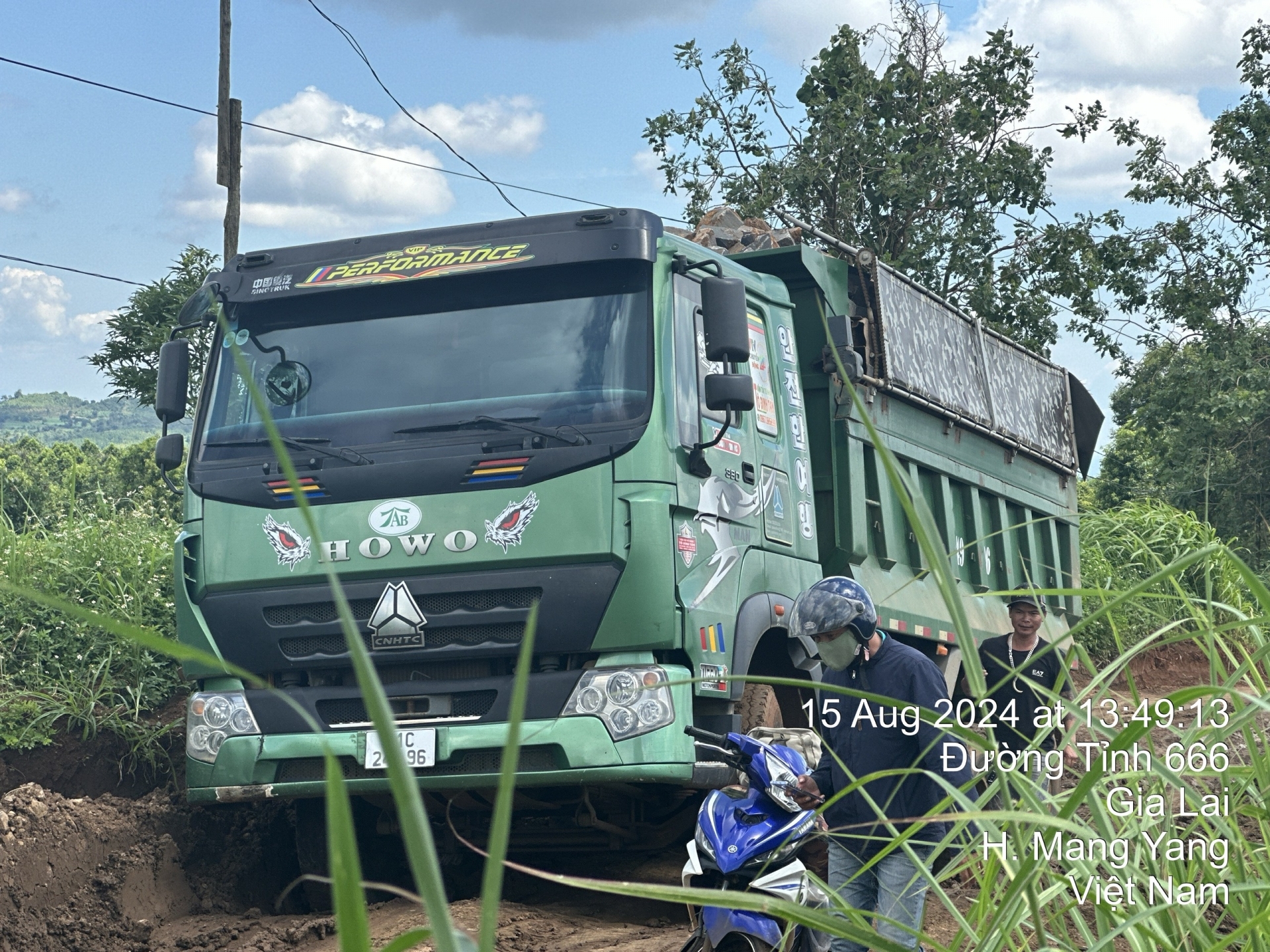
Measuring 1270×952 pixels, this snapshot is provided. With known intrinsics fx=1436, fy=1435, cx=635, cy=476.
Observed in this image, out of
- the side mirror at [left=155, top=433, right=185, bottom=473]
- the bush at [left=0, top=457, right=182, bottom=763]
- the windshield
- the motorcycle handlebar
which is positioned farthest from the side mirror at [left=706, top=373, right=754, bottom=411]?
the bush at [left=0, top=457, right=182, bottom=763]

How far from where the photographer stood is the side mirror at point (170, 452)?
6.76 metres

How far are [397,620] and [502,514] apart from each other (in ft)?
2.09

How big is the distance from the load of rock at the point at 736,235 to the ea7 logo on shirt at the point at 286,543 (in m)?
2.82

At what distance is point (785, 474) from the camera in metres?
6.93

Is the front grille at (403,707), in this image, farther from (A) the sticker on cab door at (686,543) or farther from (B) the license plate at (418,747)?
(A) the sticker on cab door at (686,543)

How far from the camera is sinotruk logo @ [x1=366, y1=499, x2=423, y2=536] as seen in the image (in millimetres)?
6059

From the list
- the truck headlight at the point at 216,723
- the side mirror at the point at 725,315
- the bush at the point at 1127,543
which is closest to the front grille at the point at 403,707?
the truck headlight at the point at 216,723

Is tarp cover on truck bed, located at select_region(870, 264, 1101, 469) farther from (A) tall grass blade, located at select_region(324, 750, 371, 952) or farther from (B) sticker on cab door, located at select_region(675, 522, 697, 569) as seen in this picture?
(A) tall grass blade, located at select_region(324, 750, 371, 952)

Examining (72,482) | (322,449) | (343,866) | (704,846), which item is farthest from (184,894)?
(343,866)

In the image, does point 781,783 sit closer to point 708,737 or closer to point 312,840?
point 708,737

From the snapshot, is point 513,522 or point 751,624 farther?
point 751,624

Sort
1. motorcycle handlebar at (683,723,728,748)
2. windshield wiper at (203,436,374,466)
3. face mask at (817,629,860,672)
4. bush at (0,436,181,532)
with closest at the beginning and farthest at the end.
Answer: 1. face mask at (817,629,860,672)
2. motorcycle handlebar at (683,723,728,748)
3. windshield wiper at (203,436,374,466)
4. bush at (0,436,181,532)

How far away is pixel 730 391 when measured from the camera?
6012 millimetres

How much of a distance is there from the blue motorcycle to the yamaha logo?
5.67 ft
